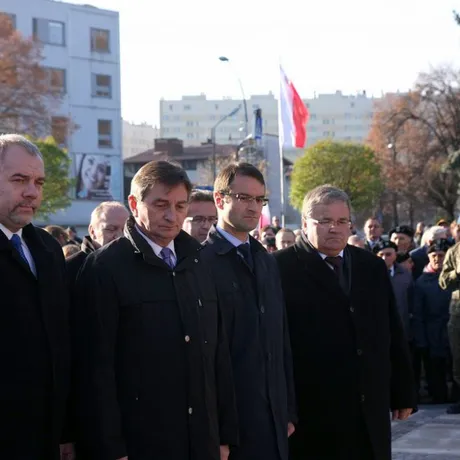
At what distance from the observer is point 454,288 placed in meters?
11.6

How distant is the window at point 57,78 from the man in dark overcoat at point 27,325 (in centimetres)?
5919

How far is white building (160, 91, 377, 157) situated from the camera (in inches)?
6880

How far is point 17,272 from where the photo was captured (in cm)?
457

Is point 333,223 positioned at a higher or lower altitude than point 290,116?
lower

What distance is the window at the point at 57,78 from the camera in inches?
2511

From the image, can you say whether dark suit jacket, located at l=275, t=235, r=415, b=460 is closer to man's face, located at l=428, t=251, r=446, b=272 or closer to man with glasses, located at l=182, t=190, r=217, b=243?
man with glasses, located at l=182, t=190, r=217, b=243

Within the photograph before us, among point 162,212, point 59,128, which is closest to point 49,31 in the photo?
point 59,128

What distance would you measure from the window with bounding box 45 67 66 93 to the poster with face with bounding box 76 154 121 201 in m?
4.69

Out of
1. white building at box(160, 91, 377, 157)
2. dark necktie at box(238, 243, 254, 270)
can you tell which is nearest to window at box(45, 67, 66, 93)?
dark necktie at box(238, 243, 254, 270)

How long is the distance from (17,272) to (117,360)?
66 cm

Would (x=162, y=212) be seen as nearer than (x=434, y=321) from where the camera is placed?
Yes

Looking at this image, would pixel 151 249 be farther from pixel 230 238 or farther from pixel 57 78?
pixel 57 78

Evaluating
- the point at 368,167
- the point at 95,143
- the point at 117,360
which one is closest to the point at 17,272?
the point at 117,360

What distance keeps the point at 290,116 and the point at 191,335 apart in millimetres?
19627
